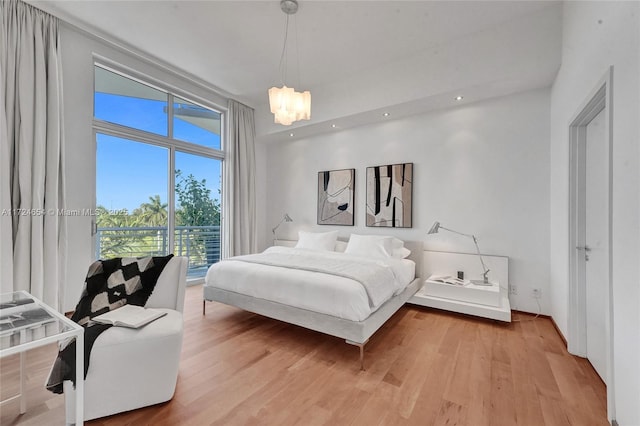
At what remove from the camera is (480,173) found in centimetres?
342

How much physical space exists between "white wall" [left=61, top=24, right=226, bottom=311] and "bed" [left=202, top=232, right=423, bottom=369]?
4.71 feet

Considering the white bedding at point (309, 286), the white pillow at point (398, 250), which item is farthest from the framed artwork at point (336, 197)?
the white bedding at point (309, 286)

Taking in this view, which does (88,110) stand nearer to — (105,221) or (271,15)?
(105,221)

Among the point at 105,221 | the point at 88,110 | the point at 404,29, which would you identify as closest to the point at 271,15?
the point at 404,29

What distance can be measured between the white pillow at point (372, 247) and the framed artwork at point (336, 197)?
655mm

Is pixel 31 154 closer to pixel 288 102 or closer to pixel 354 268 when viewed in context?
pixel 288 102

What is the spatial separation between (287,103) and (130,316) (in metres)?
2.18

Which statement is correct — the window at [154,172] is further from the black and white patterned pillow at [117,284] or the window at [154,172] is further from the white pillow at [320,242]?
the black and white patterned pillow at [117,284]

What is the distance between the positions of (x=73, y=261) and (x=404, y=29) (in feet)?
14.5

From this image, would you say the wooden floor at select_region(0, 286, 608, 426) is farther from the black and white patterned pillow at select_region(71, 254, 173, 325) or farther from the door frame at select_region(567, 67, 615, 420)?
the black and white patterned pillow at select_region(71, 254, 173, 325)

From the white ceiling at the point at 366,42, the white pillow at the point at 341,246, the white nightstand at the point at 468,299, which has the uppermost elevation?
the white ceiling at the point at 366,42

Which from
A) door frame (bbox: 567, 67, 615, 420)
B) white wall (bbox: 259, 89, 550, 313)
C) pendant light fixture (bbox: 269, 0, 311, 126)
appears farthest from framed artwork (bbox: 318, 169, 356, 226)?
door frame (bbox: 567, 67, 615, 420)

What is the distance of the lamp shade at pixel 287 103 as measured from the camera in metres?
2.69

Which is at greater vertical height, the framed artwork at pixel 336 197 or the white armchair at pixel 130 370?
the framed artwork at pixel 336 197
